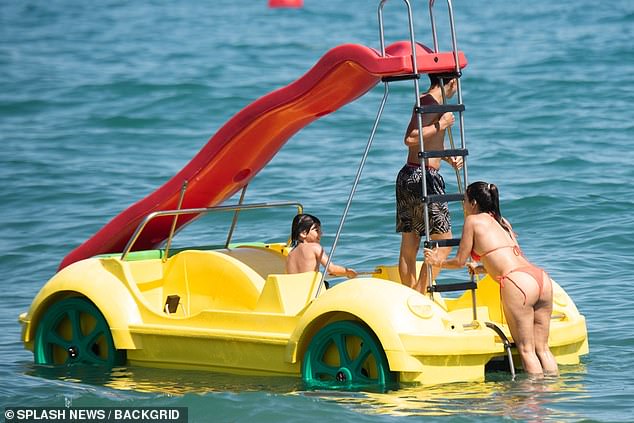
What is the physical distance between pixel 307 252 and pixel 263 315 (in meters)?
0.68

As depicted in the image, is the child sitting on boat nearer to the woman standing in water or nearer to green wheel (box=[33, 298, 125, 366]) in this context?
the woman standing in water

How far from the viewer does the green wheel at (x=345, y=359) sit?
7.20 m

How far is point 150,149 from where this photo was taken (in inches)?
766

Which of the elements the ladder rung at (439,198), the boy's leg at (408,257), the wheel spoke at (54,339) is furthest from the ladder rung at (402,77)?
the wheel spoke at (54,339)

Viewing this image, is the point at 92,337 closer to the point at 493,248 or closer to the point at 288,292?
the point at 288,292

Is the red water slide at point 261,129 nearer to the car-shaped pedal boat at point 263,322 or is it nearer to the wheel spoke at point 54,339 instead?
the car-shaped pedal boat at point 263,322

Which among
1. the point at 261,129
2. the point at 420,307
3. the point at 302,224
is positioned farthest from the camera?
the point at 261,129

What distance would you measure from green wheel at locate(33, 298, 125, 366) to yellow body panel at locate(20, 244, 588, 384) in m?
0.08

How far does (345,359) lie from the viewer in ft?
24.2

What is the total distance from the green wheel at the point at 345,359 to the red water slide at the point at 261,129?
1.59m

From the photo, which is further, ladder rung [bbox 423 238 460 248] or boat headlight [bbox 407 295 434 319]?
ladder rung [bbox 423 238 460 248]

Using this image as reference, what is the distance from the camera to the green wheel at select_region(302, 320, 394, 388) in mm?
7199

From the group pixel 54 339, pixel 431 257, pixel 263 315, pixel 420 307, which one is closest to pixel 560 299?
pixel 431 257

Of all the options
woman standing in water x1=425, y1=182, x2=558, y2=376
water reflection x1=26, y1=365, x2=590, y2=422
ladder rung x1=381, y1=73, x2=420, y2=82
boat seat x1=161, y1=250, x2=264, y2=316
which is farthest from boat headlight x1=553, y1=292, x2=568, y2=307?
boat seat x1=161, y1=250, x2=264, y2=316
